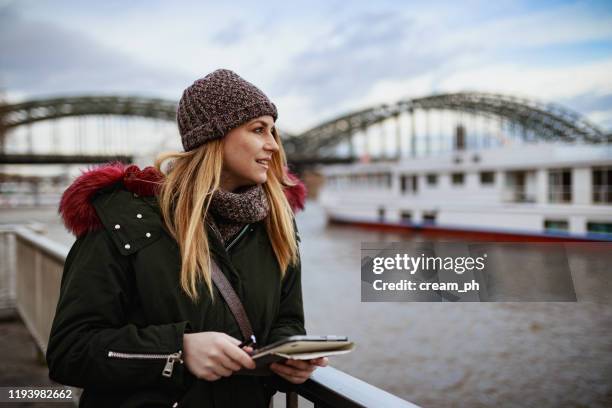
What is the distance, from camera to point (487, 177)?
24125mm

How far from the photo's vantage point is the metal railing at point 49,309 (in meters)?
1.24

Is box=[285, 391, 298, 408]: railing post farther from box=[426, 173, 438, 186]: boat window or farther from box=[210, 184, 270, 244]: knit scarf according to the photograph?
box=[426, 173, 438, 186]: boat window

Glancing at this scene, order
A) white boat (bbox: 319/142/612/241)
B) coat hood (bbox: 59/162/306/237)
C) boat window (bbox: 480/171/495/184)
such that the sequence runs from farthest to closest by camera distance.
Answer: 1. boat window (bbox: 480/171/495/184)
2. white boat (bbox: 319/142/612/241)
3. coat hood (bbox: 59/162/306/237)

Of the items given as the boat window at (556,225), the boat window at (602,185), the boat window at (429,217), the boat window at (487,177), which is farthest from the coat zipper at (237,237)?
the boat window at (429,217)

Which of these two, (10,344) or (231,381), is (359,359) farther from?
(231,381)

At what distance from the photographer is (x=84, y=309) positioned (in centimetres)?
127

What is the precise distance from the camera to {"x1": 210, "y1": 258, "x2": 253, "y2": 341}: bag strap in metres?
1.38

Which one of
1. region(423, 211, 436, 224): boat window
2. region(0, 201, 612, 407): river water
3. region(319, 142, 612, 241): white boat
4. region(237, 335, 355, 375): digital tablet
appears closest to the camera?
region(237, 335, 355, 375): digital tablet

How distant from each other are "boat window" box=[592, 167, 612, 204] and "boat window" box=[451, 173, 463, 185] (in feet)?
20.0

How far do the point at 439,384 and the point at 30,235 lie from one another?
634 centimetres

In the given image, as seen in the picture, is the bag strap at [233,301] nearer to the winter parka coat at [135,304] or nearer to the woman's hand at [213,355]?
the winter parka coat at [135,304]

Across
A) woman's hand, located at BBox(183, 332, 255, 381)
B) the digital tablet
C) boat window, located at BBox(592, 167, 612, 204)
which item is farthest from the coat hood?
boat window, located at BBox(592, 167, 612, 204)

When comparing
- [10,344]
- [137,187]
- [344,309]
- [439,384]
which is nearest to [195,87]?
[137,187]

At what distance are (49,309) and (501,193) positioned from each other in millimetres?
22093
